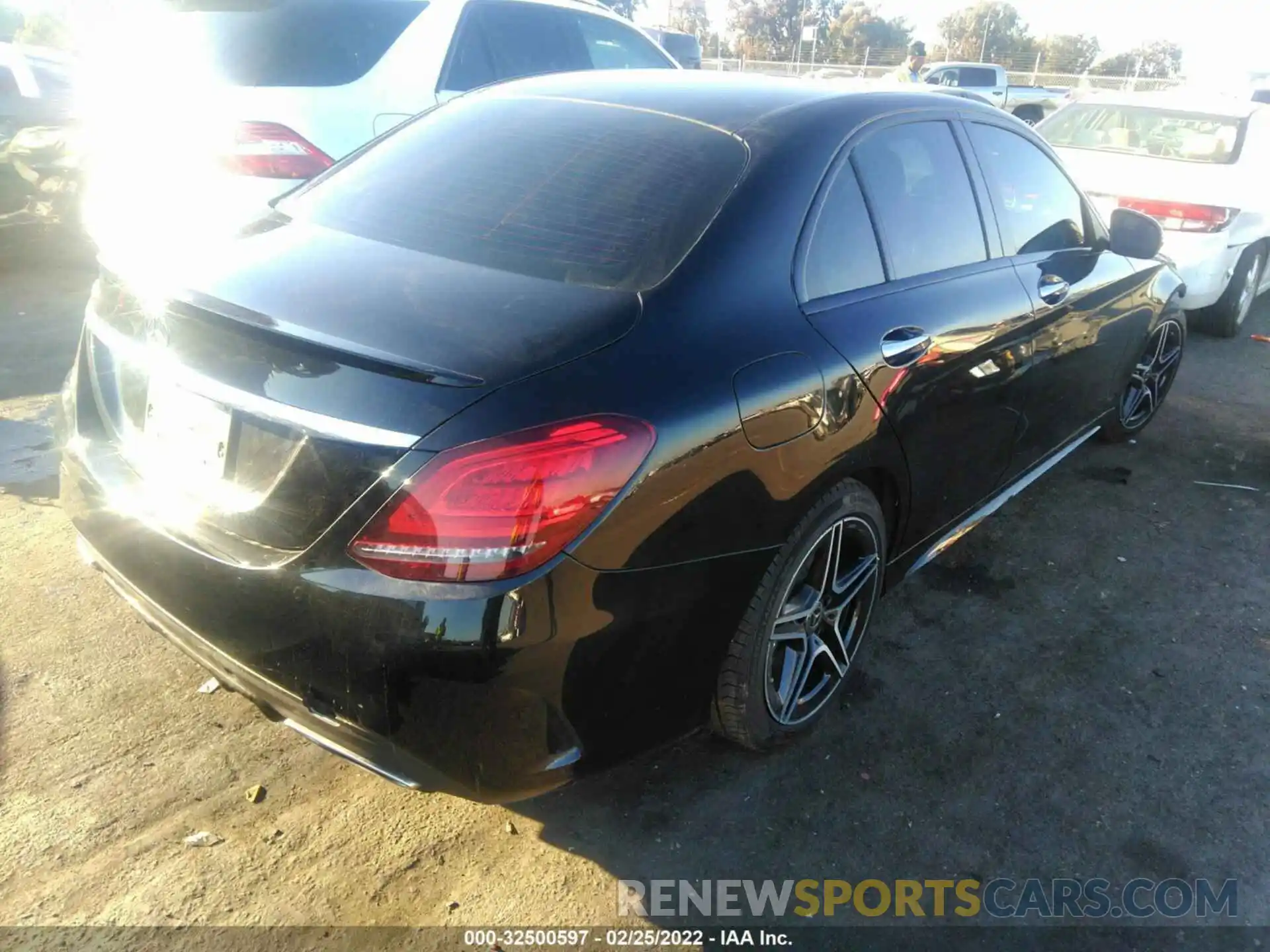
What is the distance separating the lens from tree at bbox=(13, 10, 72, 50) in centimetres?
2411

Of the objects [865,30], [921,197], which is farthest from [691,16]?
[921,197]

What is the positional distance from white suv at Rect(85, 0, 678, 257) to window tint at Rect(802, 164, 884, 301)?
2.57 m

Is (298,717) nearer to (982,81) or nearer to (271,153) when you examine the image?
(271,153)

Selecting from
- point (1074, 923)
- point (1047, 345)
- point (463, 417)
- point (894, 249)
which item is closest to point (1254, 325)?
point (1047, 345)

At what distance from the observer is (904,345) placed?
255 cm

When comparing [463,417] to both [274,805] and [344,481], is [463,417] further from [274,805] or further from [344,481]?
[274,805]

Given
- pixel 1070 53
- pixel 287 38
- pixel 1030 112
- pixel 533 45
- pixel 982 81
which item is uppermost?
Answer: pixel 287 38

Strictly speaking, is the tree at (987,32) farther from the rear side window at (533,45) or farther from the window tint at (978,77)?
the rear side window at (533,45)

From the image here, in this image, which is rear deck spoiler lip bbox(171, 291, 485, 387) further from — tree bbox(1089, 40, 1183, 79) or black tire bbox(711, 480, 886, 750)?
tree bbox(1089, 40, 1183, 79)

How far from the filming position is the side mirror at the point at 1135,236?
155 inches

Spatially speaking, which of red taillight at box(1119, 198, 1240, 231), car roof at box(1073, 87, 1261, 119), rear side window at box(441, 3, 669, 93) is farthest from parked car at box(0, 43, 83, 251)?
car roof at box(1073, 87, 1261, 119)

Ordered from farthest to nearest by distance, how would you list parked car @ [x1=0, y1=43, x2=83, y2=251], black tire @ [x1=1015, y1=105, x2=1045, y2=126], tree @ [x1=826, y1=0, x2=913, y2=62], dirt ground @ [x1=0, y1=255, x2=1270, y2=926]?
tree @ [x1=826, y1=0, x2=913, y2=62] → black tire @ [x1=1015, y1=105, x2=1045, y2=126] → parked car @ [x1=0, y1=43, x2=83, y2=251] → dirt ground @ [x1=0, y1=255, x2=1270, y2=926]

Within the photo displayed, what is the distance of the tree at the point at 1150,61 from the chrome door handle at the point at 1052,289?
184 feet

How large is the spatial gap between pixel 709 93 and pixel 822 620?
1.53m
